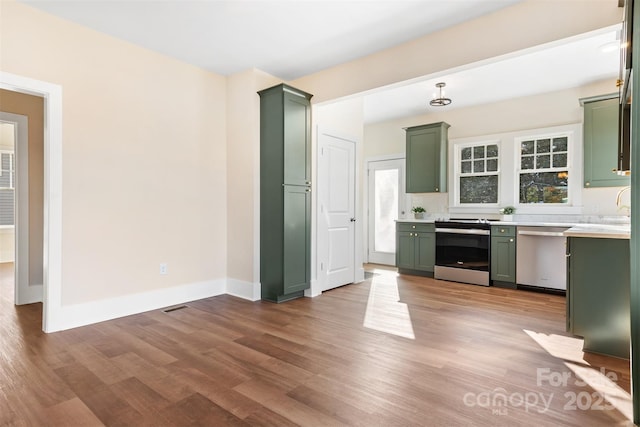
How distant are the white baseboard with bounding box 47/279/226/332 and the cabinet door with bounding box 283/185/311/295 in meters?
0.96

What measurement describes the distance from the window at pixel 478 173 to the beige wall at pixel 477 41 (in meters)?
2.83

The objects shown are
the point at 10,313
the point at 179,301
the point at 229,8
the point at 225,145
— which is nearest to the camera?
the point at 229,8

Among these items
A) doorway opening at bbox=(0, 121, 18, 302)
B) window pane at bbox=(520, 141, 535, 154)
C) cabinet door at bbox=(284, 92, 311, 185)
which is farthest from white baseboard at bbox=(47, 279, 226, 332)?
doorway opening at bbox=(0, 121, 18, 302)

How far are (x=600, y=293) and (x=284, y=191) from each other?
2.96m

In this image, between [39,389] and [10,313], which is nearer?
[39,389]

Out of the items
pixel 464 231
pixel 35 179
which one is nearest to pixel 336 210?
pixel 464 231

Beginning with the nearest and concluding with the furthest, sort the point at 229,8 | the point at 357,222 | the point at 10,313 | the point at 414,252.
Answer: the point at 229,8, the point at 10,313, the point at 357,222, the point at 414,252

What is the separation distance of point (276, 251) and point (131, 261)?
1.48 metres

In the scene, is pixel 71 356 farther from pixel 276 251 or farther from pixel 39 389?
pixel 276 251

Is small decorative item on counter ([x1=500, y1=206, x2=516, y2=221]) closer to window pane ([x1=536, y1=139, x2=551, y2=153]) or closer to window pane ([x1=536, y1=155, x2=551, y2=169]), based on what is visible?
window pane ([x1=536, y1=155, x2=551, y2=169])

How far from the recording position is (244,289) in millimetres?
4082

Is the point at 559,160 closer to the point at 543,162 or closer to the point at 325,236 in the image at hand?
the point at 543,162

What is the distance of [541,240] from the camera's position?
4.45 m

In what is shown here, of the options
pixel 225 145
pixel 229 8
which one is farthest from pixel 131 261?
pixel 229 8
